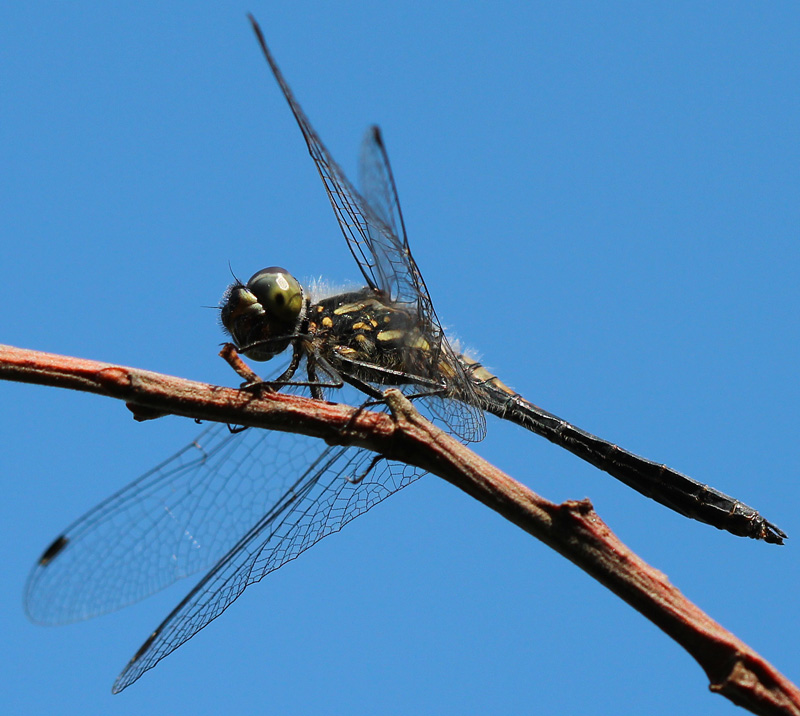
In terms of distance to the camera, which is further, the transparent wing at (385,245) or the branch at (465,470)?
the transparent wing at (385,245)

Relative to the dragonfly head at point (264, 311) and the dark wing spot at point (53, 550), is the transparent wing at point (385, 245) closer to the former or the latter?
the dragonfly head at point (264, 311)

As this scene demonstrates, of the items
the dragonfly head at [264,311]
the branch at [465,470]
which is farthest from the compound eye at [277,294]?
the branch at [465,470]

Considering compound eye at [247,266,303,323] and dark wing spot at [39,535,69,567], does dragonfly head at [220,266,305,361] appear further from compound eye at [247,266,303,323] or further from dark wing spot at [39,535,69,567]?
dark wing spot at [39,535,69,567]

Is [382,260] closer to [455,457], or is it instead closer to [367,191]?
[367,191]

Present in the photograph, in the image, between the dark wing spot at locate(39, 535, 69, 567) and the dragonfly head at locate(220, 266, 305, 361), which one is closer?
the dark wing spot at locate(39, 535, 69, 567)

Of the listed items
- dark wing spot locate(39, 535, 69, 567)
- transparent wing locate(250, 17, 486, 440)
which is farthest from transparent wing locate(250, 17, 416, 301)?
dark wing spot locate(39, 535, 69, 567)

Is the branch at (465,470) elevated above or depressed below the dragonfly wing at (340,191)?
below
